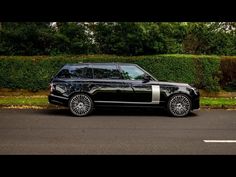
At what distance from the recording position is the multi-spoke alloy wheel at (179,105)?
1195 centimetres

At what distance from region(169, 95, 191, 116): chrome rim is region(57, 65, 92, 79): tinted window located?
2.72 m

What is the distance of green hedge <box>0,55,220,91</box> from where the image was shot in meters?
17.3

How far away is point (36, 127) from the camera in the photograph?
973 cm

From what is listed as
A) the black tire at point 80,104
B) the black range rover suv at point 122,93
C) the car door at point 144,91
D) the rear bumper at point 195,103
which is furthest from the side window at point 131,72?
the rear bumper at point 195,103

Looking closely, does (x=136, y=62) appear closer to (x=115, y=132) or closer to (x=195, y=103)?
(x=195, y=103)

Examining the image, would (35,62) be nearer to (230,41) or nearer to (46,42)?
(46,42)

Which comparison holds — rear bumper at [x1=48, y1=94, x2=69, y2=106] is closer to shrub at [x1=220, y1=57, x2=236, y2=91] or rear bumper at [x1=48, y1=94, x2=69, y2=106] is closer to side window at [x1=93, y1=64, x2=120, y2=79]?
side window at [x1=93, y1=64, x2=120, y2=79]

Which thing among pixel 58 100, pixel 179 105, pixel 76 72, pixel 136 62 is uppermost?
pixel 136 62

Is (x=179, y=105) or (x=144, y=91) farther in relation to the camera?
(x=179, y=105)

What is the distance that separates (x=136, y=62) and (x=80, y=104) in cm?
632

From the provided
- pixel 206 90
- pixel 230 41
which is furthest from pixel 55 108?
pixel 230 41

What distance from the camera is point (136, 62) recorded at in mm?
17594

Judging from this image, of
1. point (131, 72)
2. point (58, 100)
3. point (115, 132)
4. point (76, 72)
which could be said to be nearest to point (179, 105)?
point (131, 72)
